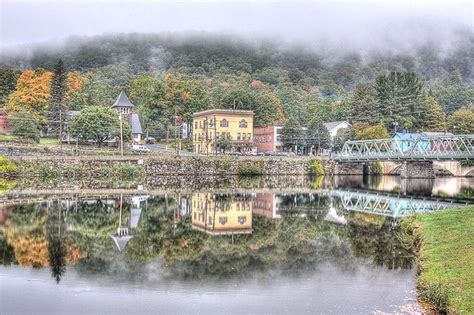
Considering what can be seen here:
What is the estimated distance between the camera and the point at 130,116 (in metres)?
98.3

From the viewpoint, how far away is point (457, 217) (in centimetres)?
2803

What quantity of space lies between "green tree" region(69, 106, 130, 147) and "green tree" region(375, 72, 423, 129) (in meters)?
45.8

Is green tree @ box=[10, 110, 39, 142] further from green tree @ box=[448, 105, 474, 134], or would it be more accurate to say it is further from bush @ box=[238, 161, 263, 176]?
green tree @ box=[448, 105, 474, 134]

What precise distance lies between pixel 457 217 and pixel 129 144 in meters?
69.4

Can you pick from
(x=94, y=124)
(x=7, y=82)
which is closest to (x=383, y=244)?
(x=94, y=124)

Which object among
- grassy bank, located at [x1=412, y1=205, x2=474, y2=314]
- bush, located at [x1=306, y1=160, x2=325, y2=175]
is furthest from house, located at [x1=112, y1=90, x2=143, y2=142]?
grassy bank, located at [x1=412, y1=205, x2=474, y2=314]

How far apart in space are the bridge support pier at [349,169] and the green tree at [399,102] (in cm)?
1664

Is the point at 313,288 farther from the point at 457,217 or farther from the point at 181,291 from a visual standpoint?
the point at 457,217

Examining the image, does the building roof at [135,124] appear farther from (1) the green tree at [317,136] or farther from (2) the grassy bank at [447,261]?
(2) the grassy bank at [447,261]

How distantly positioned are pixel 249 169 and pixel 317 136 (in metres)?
22.3

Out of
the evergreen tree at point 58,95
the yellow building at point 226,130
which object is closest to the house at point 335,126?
the yellow building at point 226,130

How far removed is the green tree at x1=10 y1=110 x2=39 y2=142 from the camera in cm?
8162

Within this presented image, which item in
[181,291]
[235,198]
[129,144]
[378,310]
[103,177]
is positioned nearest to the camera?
[378,310]

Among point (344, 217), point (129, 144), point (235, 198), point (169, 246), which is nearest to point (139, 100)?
point (129, 144)
